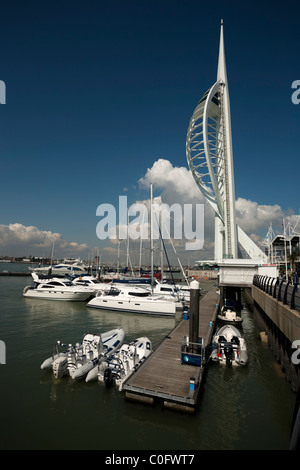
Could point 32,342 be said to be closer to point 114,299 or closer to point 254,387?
point 114,299

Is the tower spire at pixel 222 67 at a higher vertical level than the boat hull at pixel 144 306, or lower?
higher

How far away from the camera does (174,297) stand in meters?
30.9

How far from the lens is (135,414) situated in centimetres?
921

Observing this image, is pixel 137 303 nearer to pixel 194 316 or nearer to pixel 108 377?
pixel 194 316

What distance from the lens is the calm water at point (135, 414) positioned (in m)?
8.00

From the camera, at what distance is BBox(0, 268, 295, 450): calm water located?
26.3ft

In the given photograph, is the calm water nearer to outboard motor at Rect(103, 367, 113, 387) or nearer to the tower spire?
outboard motor at Rect(103, 367, 113, 387)

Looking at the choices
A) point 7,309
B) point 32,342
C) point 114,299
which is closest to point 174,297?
point 114,299

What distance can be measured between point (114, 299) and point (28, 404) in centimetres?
1962

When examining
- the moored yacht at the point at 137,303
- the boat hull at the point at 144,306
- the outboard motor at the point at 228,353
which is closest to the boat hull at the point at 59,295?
the moored yacht at the point at 137,303

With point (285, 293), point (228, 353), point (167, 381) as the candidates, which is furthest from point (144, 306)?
point (285, 293)

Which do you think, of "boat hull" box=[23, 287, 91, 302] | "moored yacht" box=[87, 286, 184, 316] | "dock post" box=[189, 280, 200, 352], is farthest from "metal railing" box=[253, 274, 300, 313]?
"boat hull" box=[23, 287, 91, 302]

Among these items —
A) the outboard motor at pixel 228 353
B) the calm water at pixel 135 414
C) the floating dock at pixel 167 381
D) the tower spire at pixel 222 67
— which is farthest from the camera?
the tower spire at pixel 222 67

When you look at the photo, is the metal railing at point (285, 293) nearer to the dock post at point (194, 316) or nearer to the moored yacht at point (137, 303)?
the dock post at point (194, 316)
